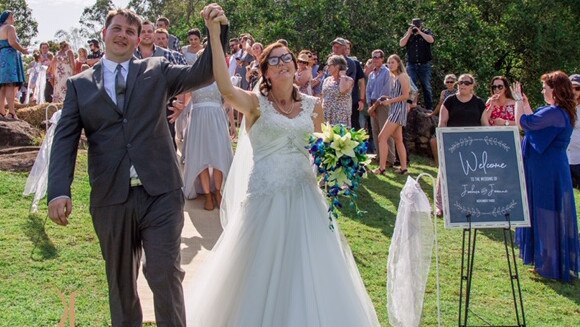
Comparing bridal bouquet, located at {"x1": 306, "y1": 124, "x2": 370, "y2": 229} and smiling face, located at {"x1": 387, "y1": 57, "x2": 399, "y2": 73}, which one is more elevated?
smiling face, located at {"x1": 387, "y1": 57, "x2": 399, "y2": 73}

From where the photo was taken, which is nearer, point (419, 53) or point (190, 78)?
point (190, 78)

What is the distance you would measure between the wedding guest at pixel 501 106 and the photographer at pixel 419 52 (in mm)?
4918

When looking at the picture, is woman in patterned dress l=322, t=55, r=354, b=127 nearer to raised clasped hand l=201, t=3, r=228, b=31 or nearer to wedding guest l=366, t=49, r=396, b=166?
wedding guest l=366, t=49, r=396, b=166

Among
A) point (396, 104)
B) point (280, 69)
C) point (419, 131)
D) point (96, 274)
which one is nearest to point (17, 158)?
point (96, 274)

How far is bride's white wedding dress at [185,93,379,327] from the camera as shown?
4652mm

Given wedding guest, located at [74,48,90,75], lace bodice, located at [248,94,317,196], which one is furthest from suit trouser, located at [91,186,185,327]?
wedding guest, located at [74,48,90,75]

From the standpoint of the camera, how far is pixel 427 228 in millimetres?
5266

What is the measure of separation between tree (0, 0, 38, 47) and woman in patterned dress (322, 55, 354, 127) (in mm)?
43266

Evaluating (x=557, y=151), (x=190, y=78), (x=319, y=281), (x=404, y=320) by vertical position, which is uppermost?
(x=190, y=78)

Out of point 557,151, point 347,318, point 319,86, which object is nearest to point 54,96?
point 319,86

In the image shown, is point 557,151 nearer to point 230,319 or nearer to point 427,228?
point 427,228

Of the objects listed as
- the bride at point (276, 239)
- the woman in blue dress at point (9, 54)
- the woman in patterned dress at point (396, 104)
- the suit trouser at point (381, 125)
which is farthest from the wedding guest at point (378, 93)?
the bride at point (276, 239)

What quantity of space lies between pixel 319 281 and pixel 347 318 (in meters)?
0.30

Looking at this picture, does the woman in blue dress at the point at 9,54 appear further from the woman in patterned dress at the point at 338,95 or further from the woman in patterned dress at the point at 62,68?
the woman in patterned dress at the point at 338,95
